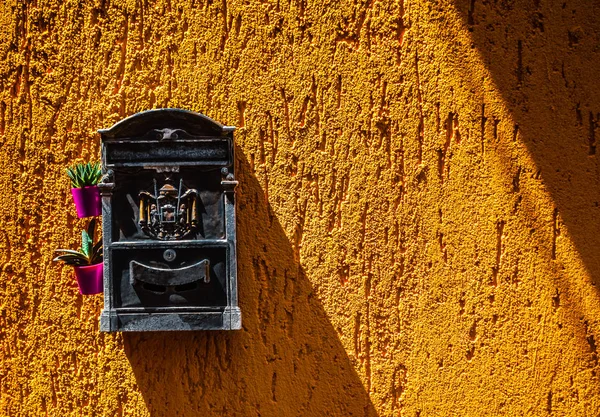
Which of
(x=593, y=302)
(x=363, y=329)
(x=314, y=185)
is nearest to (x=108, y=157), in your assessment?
(x=314, y=185)

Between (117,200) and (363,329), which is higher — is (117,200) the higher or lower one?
the higher one

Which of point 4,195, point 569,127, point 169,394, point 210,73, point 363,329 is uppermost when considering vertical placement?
point 210,73

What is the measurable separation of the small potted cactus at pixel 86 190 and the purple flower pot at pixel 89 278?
0.68ft

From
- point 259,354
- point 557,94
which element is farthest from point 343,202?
point 557,94

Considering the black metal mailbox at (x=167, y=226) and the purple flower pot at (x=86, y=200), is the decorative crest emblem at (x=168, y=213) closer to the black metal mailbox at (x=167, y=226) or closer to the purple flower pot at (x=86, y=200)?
the black metal mailbox at (x=167, y=226)

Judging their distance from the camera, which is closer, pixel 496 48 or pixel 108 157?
pixel 108 157

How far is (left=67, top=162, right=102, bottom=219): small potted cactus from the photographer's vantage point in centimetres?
292

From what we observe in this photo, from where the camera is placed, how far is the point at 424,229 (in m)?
3.10

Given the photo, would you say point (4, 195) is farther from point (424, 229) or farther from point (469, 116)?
point (469, 116)

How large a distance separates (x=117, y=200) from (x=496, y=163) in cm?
152

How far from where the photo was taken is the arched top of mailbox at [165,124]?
285 cm

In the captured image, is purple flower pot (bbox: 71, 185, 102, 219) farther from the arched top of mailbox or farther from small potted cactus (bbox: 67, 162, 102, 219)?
the arched top of mailbox

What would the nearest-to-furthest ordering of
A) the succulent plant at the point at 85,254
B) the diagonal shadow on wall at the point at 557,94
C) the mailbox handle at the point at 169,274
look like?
the mailbox handle at the point at 169,274, the succulent plant at the point at 85,254, the diagonal shadow on wall at the point at 557,94

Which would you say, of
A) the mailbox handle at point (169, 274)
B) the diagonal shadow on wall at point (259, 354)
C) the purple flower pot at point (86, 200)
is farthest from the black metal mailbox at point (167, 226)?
the diagonal shadow on wall at point (259, 354)
